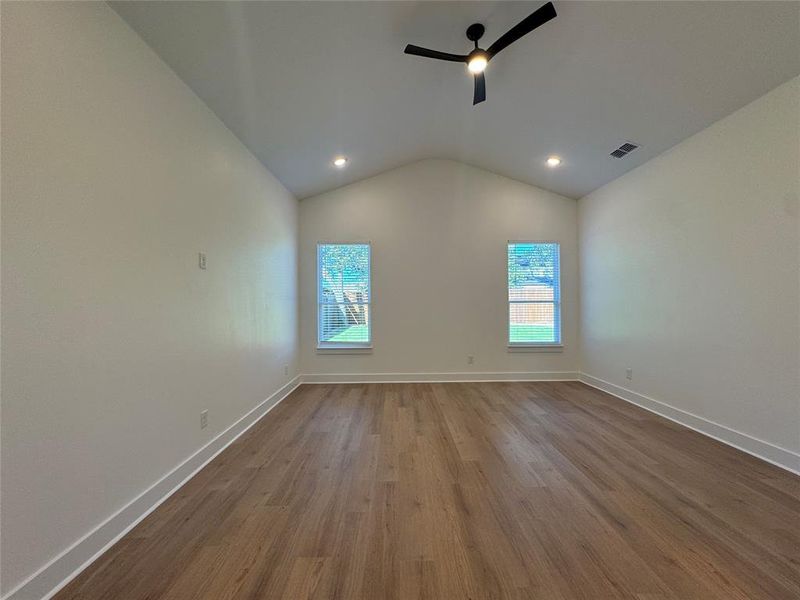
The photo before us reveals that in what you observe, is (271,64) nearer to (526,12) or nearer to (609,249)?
(526,12)

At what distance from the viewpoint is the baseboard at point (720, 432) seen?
7.48ft

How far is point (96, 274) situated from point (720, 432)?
14.4 ft

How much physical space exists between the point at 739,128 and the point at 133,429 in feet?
15.0

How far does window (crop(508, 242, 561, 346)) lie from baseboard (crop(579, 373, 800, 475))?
47.0 inches

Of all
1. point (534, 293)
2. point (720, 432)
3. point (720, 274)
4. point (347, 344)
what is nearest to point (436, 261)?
point (534, 293)

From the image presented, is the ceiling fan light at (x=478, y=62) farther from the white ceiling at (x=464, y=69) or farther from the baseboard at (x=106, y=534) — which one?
the baseboard at (x=106, y=534)

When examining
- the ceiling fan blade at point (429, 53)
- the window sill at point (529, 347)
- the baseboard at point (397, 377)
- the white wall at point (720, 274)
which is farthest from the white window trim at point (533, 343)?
the ceiling fan blade at point (429, 53)

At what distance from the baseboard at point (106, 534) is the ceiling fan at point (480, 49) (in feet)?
10.0

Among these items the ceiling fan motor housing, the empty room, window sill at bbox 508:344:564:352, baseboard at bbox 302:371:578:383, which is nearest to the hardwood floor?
the empty room

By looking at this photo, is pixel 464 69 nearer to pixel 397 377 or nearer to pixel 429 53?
pixel 429 53

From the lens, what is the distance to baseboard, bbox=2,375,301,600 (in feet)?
4.14

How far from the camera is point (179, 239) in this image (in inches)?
85.3

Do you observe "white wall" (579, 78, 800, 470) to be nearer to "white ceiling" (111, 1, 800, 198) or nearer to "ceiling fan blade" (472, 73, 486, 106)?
"white ceiling" (111, 1, 800, 198)

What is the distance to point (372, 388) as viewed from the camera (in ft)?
15.0
